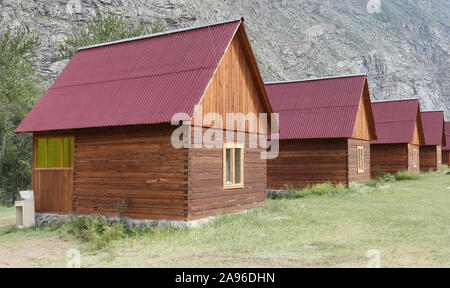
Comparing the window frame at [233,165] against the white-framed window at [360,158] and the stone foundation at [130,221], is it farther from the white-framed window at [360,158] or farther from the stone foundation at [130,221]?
the white-framed window at [360,158]

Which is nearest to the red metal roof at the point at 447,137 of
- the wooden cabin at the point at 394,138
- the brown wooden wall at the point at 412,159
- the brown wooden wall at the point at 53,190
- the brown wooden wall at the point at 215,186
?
the brown wooden wall at the point at 412,159

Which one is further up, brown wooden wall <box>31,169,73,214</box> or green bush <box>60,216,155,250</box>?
brown wooden wall <box>31,169,73,214</box>

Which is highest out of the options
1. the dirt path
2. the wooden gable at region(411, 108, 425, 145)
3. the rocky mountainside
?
the rocky mountainside

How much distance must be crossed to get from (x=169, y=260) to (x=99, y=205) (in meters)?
6.45

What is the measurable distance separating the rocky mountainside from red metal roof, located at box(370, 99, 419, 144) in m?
41.4

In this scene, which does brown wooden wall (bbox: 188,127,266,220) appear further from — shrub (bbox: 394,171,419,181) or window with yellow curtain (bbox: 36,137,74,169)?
shrub (bbox: 394,171,419,181)

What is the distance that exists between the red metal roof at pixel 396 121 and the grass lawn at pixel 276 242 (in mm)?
18918

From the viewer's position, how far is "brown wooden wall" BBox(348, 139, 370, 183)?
27.6 metres

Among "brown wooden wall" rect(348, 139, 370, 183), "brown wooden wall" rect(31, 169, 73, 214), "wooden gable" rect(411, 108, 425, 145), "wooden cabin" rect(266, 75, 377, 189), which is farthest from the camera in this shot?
"wooden gable" rect(411, 108, 425, 145)

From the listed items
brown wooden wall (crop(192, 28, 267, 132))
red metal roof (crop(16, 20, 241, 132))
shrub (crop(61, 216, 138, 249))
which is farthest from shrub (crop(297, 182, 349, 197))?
shrub (crop(61, 216, 138, 249))

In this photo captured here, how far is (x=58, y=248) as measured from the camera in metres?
14.4

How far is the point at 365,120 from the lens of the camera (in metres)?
31.7
